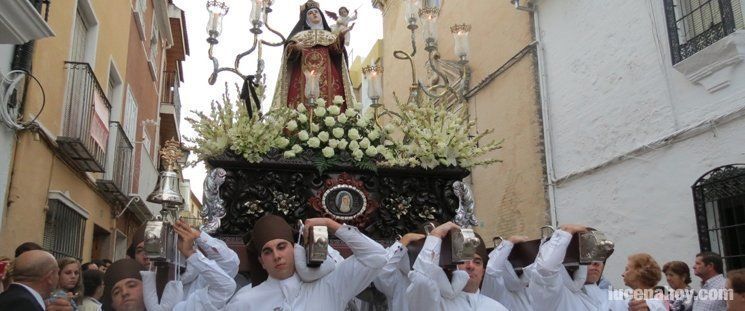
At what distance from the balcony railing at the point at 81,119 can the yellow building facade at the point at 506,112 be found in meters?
5.52

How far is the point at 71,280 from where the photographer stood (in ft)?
13.8

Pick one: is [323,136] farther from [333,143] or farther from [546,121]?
[546,121]

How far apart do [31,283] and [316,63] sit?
3046 millimetres

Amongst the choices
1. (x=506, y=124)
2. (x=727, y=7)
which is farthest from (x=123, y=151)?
(x=727, y=7)

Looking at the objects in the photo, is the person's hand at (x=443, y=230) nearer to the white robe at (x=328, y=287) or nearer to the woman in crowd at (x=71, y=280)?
the white robe at (x=328, y=287)

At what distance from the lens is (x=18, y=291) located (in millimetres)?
2918

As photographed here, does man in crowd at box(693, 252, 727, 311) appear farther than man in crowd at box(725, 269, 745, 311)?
Yes

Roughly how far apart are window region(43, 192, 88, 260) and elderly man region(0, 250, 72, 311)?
3.86 meters

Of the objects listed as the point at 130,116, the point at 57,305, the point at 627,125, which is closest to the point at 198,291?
the point at 57,305

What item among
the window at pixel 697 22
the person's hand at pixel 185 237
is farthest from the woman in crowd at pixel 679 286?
the person's hand at pixel 185 237

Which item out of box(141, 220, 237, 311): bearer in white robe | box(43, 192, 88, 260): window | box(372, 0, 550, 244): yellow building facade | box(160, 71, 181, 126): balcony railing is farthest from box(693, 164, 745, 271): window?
box(160, 71, 181, 126): balcony railing

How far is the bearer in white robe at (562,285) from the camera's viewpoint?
10.4ft

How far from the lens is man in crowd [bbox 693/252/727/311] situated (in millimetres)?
4418

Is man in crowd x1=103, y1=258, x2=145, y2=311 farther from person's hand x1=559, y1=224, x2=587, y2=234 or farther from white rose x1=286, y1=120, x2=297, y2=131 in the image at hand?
person's hand x1=559, y1=224, x2=587, y2=234
